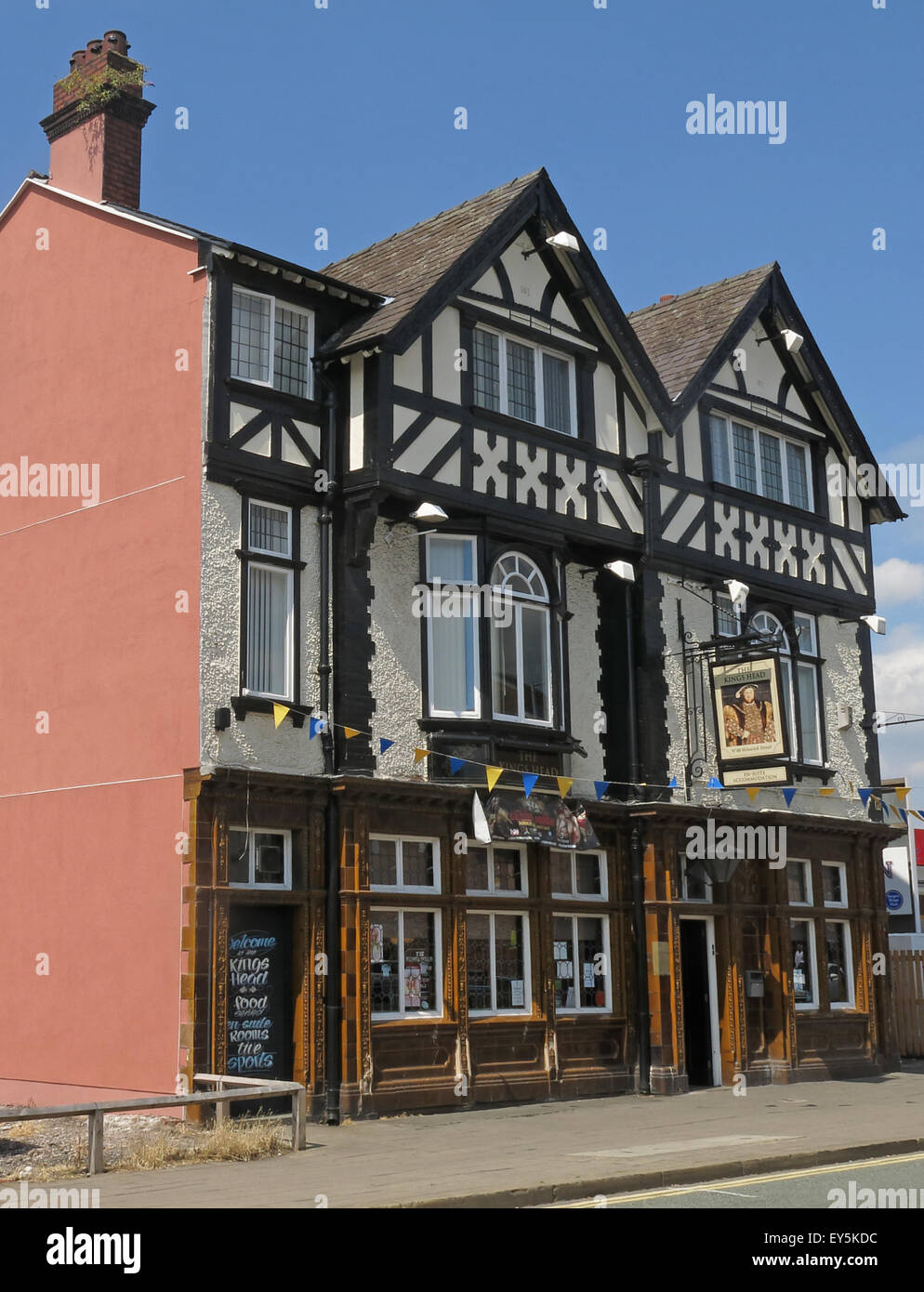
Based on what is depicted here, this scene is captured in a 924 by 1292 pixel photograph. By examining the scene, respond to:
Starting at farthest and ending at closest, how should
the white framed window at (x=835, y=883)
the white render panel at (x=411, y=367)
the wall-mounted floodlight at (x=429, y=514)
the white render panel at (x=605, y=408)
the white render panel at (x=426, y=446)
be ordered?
1. the white framed window at (x=835, y=883)
2. the white render panel at (x=605, y=408)
3. the white render panel at (x=411, y=367)
4. the white render panel at (x=426, y=446)
5. the wall-mounted floodlight at (x=429, y=514)

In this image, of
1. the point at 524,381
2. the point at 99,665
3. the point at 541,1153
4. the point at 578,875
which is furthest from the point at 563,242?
the point at 541,1153

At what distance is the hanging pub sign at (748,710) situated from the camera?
67.1 feet

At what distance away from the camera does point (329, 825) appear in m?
17.4

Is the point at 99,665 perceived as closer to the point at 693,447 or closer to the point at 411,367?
the point at 411,367

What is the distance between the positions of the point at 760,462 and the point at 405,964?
11089mm

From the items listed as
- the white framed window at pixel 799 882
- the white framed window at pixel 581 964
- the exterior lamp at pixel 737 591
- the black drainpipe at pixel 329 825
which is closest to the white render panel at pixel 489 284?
the black drainpipe at pixel 329 825

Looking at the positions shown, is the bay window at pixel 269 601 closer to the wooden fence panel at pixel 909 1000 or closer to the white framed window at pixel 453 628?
the white framed window at pixel 453 628

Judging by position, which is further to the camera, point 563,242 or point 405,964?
point 563,242

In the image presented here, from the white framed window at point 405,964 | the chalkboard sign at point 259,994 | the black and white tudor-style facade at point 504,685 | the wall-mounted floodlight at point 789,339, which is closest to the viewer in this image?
the chalkboard sign at point 259,994

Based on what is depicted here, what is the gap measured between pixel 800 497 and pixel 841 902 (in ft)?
22.5

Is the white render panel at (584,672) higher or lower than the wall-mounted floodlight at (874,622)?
lower

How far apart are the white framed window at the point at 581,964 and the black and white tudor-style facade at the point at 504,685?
51 millimetres

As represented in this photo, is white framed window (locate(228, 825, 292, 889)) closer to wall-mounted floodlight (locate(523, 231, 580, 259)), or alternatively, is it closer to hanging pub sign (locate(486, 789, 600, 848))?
hanging pub sign (locate(486, 789, 600, 848))
